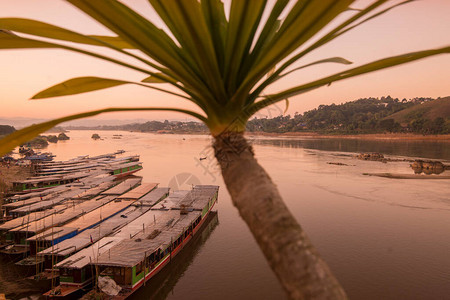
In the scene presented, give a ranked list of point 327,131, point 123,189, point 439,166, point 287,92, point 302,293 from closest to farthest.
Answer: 1. point 302,293
2. point 287,92
3. point 123,189
4. point 439,166
5. point 327,131

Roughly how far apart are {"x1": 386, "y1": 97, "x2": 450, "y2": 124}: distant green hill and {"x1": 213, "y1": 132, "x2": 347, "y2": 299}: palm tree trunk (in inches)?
3947

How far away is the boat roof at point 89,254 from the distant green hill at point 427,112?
95.2 meters

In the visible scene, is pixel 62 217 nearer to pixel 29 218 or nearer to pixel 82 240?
pixel 29 218

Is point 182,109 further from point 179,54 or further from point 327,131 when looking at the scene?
point 327,131

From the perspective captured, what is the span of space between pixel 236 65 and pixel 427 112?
115156 mm

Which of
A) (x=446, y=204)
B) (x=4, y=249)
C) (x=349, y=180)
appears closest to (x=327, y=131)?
(x=349, y=180)

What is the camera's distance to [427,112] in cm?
9156

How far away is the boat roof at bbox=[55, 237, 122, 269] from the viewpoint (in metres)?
10.5

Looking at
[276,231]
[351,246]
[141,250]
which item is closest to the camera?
[276,231]

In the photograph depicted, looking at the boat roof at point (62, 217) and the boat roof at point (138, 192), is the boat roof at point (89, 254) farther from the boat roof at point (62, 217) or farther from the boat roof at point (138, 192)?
the boat roof at point (138, 192)

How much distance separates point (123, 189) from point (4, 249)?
9946mm

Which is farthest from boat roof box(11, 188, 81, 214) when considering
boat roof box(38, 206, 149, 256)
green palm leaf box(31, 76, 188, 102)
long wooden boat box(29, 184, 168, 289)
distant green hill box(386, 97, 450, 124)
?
distant green hill box(386, 97, 450, 124)

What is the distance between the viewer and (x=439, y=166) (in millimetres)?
32156

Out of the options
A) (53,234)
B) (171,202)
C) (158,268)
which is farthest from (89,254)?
(171,202)
